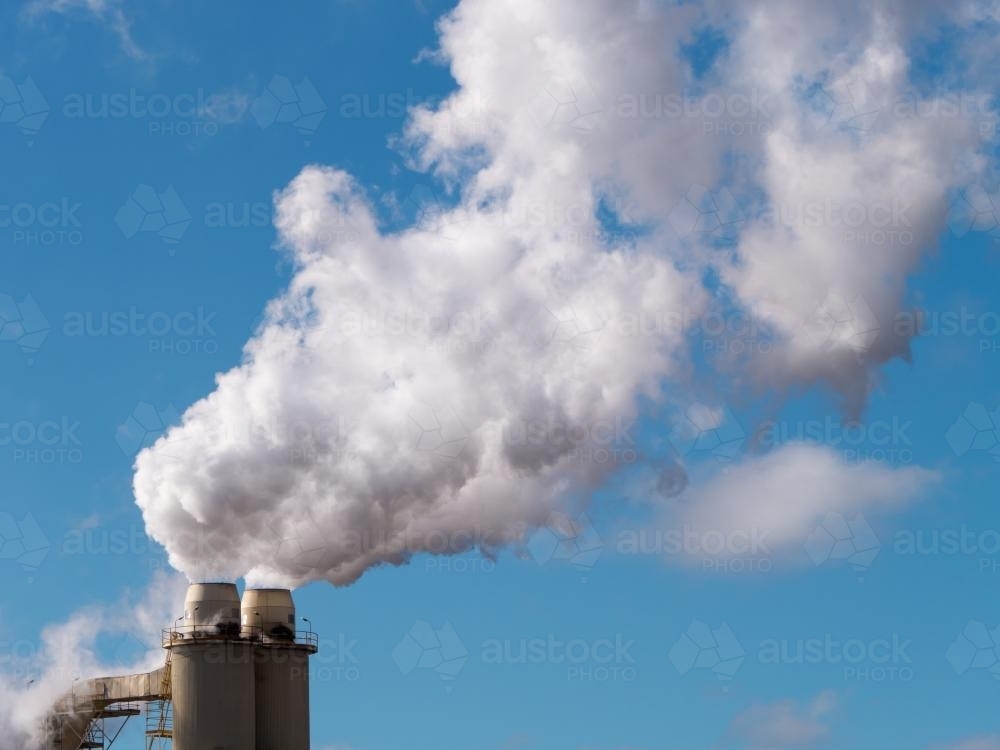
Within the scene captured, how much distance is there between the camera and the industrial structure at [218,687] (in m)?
79.6

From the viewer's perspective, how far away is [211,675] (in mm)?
79938

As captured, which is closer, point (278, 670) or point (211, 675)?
point (211, 675)

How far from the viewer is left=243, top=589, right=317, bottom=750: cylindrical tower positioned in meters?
83.3

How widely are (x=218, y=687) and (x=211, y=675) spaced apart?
716mm

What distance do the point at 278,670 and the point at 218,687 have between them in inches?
206

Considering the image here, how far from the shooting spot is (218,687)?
262ft

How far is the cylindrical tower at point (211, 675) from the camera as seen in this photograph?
79188mm

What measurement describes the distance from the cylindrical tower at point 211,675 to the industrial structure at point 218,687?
5cm

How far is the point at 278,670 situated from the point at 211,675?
5337mm

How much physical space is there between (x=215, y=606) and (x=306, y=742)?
30.9 feet

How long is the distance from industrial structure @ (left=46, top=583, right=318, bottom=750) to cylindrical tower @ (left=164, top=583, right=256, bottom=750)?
51 mm

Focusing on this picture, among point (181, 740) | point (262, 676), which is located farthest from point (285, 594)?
point (181, 740)

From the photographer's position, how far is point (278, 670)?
84.4m

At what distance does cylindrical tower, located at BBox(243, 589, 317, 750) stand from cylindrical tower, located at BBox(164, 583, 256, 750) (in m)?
2.06
